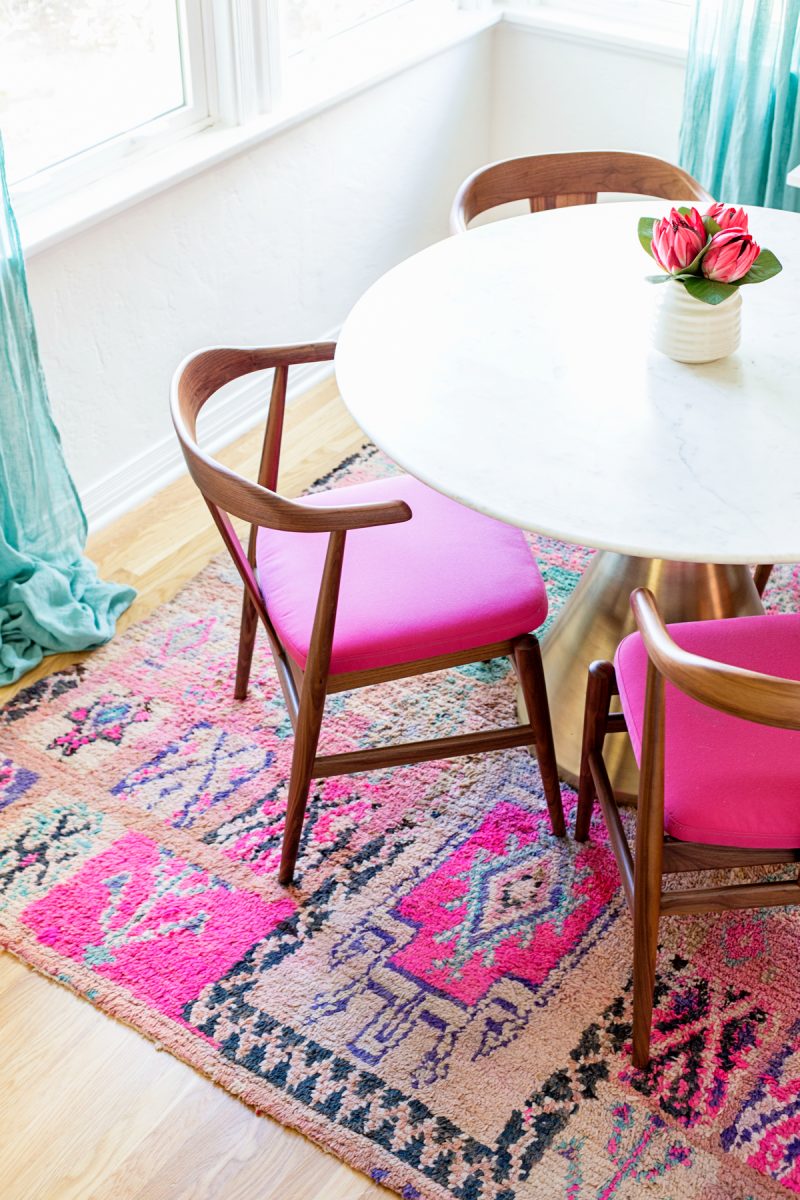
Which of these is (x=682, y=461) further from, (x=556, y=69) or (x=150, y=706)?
(x=556, y=69)

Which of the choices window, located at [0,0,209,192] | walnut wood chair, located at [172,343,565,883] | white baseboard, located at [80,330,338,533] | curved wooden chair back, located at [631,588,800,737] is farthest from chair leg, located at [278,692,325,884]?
window, located at [0,0,209,192]

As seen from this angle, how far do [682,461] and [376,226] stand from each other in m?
1.97

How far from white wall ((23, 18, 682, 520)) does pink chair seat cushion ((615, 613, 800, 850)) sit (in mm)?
1443

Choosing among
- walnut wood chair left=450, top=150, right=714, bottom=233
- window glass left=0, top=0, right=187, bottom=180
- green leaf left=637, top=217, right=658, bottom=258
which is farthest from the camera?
walnut wood chair left=450, top=150, right=714, bottom=233

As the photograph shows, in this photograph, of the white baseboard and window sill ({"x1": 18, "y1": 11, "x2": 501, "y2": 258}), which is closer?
window sill ({"x1": 18, "y1": 11, "x2": 501, "y2": 258})

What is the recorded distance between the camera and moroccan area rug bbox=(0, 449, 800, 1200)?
163 cm

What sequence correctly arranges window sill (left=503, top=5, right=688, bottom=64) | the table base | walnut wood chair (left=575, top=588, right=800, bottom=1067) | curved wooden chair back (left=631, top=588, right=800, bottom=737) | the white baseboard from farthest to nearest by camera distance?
window sill (left=503, top=5, right=688, bottom=64), the white baseboard, the table base, walnut wood chair (left=575, top=588, right=800, bottom=1067), curved wooden chair back (left=631, top=588, right=800, bottom=737)

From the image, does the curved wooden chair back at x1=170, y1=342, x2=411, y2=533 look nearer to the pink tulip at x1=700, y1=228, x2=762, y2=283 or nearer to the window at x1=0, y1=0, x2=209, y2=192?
the pink tulip at x1=700, y1=228, x2=762, y2=283

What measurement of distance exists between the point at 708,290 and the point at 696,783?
2.25 feet

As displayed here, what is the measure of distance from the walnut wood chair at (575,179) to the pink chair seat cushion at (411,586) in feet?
2.73

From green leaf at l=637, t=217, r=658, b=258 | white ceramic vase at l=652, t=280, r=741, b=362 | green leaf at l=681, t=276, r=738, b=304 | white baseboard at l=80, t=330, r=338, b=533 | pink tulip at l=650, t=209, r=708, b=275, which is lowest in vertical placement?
white baseboard at l=80, t=330, r=338, b=533

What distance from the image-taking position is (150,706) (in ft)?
7.60

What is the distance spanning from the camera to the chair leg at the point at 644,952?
159 cm

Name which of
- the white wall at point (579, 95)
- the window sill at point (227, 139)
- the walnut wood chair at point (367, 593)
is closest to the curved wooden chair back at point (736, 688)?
the walnut wood chair at point (367, 593)
